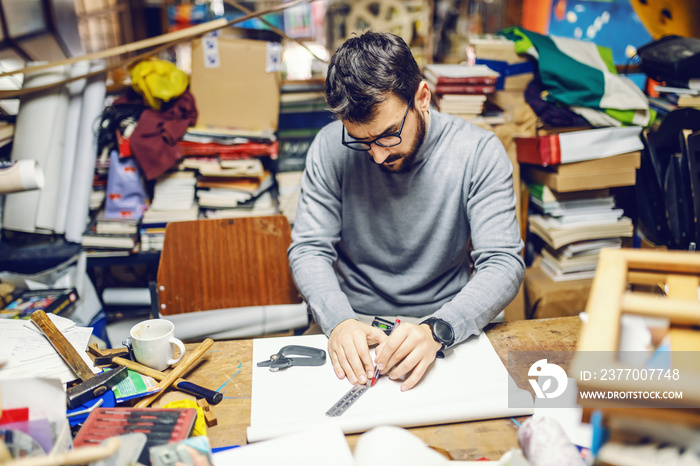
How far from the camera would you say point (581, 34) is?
3648mm

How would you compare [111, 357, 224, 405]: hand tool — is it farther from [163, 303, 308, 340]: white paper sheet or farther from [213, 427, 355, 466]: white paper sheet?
[163, 303, 308, 340]: white paper sheet

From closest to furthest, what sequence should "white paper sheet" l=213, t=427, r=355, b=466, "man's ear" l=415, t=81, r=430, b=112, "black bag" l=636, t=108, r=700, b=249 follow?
"white paper sheet" l=213, t=427, r=355, b=466 → "man's ear" l=415, t=81, r=430, b=112 → "black bag" l=636, t=108, r=700, b=249

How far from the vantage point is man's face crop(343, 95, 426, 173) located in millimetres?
1257

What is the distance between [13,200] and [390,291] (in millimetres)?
1818

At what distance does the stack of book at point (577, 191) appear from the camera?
2229 mm

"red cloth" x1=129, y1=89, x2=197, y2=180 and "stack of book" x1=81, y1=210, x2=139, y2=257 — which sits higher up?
"red cloth" x1=129, y1=89, x2=197, y2=180

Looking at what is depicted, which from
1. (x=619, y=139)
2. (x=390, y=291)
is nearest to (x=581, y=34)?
(x=619, y=139)

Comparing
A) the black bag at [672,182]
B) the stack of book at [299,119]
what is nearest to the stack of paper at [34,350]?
the stack of book at [299,119]

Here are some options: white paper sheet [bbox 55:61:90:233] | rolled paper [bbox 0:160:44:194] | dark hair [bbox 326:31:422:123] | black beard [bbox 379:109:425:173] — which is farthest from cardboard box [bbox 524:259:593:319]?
white paper sheet [bbox 55:61:90:233]

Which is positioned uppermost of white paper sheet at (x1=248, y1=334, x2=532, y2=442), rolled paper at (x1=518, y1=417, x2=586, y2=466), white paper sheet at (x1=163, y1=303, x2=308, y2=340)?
rolled paper at (x1=518, y1=417, x2=586, y2=466)

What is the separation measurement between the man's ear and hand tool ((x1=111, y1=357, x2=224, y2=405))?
2.95ft

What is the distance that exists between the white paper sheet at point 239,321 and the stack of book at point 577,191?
1.30 metres

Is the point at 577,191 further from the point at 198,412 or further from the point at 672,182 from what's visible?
the point at 198,412

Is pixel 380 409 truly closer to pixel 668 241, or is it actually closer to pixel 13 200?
pixel 668 241
